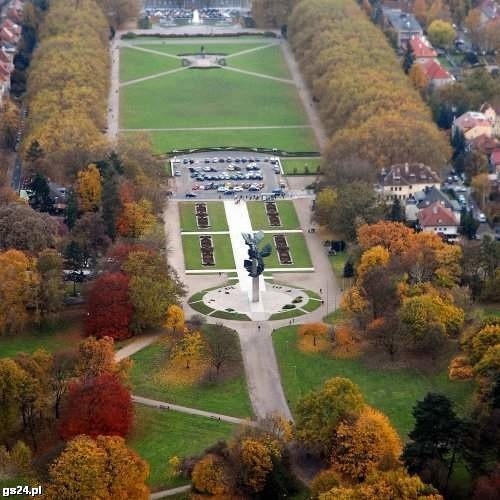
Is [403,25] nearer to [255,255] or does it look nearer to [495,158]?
[495,158]

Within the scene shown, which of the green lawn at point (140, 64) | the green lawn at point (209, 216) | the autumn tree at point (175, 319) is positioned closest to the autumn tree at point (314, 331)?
the autumn tree at point (175, 319)

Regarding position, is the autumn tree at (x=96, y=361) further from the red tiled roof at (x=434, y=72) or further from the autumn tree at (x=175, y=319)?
the red tiled roof at (x=434, y=72)

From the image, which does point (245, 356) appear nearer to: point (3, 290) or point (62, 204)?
point (3, 290)

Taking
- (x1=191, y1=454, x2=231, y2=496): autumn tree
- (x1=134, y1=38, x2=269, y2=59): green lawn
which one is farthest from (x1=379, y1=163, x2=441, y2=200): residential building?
(x1=134, y1=38, x2=269, y2=59): green lawn

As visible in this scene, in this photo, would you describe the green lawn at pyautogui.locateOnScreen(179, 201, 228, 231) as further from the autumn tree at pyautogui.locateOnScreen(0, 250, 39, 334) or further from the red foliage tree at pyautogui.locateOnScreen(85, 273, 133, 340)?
the autumn tree at pyautogui.locateOnScreen(0, 250, 39, 334)

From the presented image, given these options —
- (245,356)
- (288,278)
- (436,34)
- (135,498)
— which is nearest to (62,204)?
(288,278)

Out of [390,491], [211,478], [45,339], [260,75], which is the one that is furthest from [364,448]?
[260,75]

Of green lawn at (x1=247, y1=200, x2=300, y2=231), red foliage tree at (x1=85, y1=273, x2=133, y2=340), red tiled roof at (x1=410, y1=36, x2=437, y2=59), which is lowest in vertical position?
red foliage tree at (x1=85, y1=273, x2=133, y2=340)
